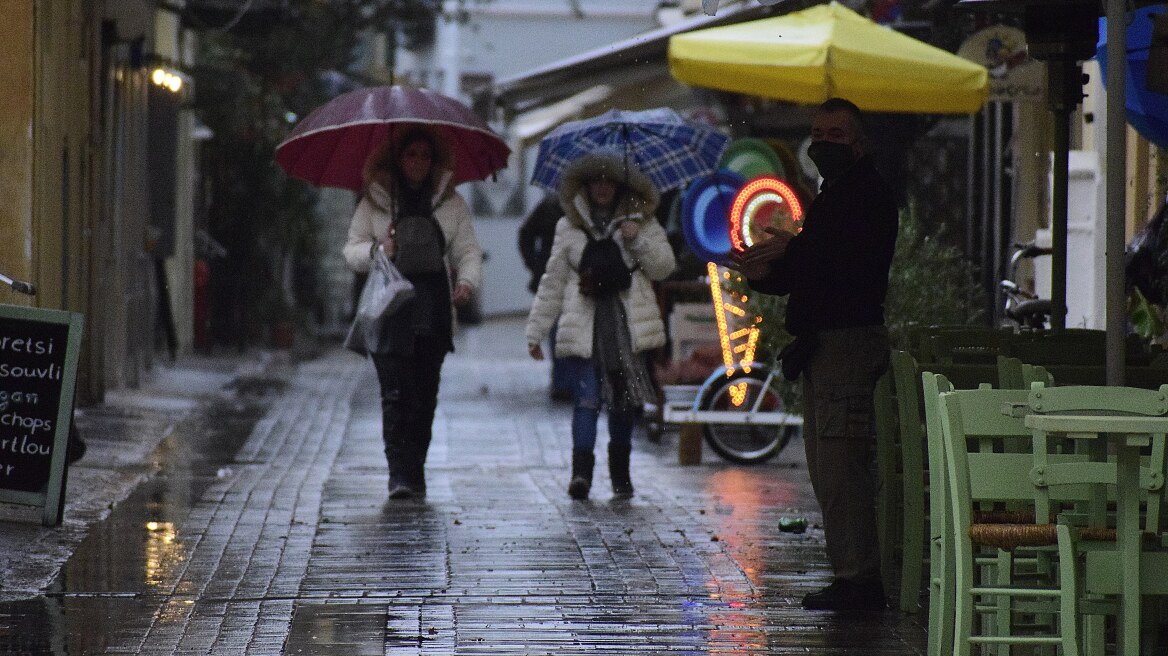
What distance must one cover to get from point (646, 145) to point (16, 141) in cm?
379

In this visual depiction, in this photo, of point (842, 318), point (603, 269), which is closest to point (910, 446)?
point (842, 318)

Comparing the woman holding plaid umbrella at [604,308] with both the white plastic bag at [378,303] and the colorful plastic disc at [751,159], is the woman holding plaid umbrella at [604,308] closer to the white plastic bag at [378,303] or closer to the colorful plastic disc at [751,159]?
the white plastic bag at [378,303]

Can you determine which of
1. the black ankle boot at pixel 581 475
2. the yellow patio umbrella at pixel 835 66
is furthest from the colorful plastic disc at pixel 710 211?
the black ankle boot at pixel 581 475

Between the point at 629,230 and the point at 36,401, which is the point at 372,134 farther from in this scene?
the point at 36,401

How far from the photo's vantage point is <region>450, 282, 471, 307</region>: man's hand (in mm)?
10787

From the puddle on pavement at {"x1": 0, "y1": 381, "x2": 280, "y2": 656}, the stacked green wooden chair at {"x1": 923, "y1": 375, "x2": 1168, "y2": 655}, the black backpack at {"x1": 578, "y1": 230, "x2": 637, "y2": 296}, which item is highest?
the black backpack at {"x1": 578, "y1": 230, "x2": 637, "y2": 296}

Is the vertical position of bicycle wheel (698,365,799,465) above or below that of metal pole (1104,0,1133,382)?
below

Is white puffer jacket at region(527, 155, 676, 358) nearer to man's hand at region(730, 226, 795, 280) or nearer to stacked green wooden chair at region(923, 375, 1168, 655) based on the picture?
man's hand at region(730, 226, 795, 280)

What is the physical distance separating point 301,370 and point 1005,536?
1880 cm

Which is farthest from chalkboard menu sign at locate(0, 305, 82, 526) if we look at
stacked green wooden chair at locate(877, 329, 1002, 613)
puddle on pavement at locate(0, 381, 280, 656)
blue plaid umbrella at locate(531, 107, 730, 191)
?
blue plaid umbrella at locate(531, 107, 730, 191)

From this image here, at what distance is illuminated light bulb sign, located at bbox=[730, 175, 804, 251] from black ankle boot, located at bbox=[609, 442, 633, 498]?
6.76 feet

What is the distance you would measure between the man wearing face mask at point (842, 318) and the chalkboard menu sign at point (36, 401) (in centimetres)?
→ 340

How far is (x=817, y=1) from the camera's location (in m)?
15.0

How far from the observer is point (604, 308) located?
1110 cm
